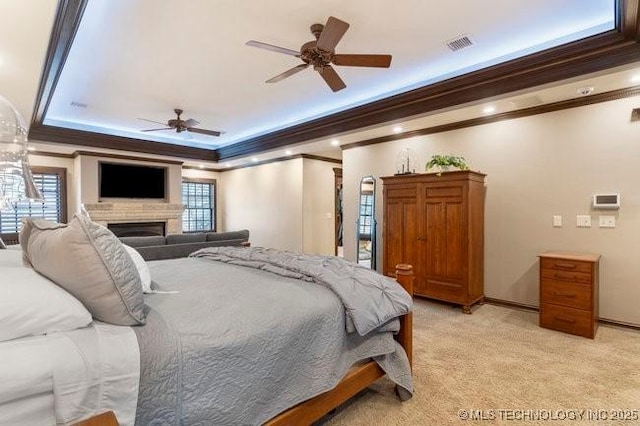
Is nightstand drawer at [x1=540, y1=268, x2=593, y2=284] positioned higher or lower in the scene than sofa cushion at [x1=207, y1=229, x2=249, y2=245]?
lower

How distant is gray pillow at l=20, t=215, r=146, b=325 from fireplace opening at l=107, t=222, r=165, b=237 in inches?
246

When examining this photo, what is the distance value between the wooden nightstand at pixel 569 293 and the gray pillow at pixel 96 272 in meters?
3.60

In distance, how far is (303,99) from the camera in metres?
4.90

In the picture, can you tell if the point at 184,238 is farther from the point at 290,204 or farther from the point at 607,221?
the point at 607,221

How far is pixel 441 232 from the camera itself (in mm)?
4035

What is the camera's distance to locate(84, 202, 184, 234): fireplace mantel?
21.1 feet

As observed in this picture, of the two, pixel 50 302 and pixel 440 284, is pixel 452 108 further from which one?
pixel 50 302

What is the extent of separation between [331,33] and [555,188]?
3038 mm

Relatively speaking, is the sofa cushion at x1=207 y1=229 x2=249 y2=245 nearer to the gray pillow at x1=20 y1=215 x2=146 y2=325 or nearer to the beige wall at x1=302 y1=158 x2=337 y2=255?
the beige wall at x1=302 y1=158 x2=337 y2=255

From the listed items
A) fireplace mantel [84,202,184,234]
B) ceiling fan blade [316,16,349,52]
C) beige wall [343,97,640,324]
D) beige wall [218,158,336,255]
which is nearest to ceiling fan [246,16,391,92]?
ceiling fan blade [316,16,349,52]

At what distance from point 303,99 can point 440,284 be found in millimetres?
3147

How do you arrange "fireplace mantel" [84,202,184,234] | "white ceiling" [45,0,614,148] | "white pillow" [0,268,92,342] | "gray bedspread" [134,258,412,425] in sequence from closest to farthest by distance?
"white pillow" [0,268,92,342]
"gray bedspread" [134,258,412,425]
"white ceiling" [45,0,614,148]
"fireplace mantel" [84,202,184,234]

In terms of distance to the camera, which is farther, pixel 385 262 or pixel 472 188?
pixel 385 262

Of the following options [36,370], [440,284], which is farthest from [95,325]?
[440,284]
